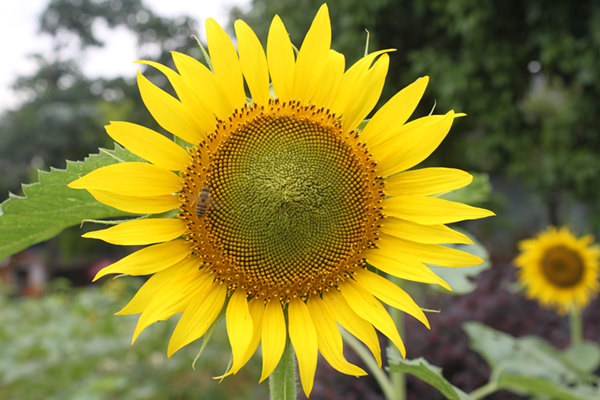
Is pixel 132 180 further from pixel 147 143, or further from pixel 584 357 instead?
pixel 584 357

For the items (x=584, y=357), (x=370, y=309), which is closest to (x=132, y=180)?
(x=370, y=309)

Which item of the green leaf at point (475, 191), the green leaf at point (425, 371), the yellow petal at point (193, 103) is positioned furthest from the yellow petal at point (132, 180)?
the green leaf at point (475, 191)

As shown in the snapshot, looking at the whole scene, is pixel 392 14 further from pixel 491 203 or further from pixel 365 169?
pixel 365 169

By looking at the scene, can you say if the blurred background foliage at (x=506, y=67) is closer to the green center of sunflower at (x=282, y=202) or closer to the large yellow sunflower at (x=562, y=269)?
the large yellow sunflower at (x=562, y=269)

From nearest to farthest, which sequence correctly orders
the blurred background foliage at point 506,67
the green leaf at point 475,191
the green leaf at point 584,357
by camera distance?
the green leaf at point 475,191
the green leaf at point 584,357
the blurred background foliage at point 506,67

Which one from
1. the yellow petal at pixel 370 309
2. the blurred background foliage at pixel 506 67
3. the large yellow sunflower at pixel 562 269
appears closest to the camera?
the yellow petal at pixel 370 309

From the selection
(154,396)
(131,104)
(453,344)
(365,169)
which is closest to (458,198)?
(365,169)
